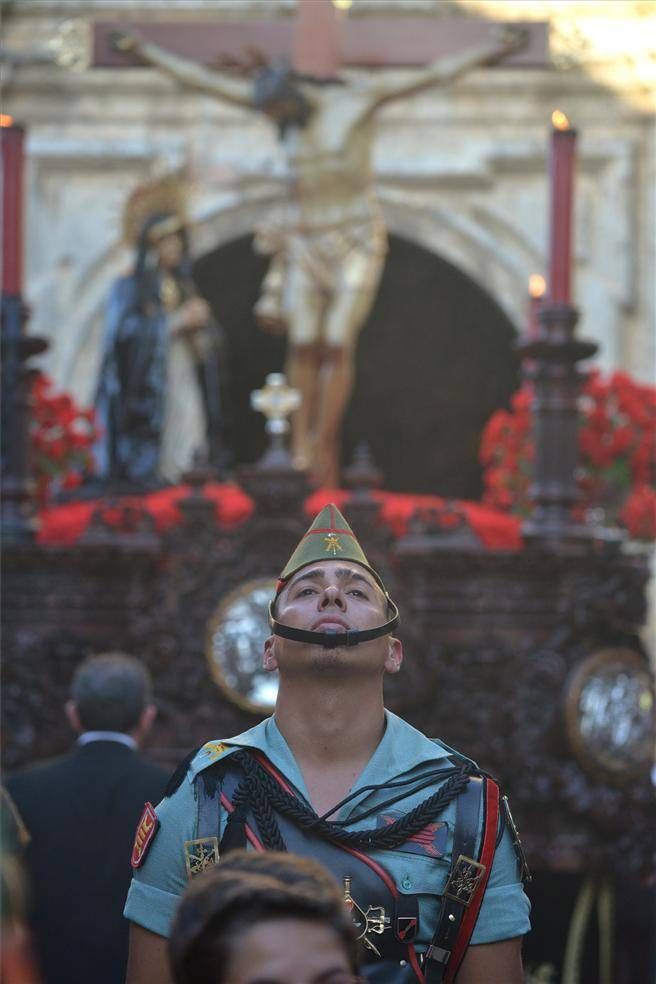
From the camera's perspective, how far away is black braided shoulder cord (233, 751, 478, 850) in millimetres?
2400

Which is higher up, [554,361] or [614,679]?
[554,361]

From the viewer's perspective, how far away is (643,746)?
213 inches

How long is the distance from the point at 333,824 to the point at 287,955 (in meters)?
0.69

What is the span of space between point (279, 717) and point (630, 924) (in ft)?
10.8

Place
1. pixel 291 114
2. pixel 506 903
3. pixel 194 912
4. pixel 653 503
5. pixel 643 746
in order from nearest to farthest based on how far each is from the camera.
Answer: pixel 194 912, pixel 506 903, pixel 643 746, pixel 653 503, pixel 291 114

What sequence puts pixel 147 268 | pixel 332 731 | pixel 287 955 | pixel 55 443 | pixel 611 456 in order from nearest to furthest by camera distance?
pixel 287 955 → pixel 332 731 → pixel 611 456 → pixel 55 443 → pixel 147 268

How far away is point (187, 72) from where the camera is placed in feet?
22.4

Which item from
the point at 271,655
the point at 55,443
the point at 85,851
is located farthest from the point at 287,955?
the point at 55,443

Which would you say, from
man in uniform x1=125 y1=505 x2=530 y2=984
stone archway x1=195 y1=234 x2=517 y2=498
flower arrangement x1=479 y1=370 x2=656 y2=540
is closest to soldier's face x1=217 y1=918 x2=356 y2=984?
man in uniform x1=125 y1=505 x2=530 y2=984

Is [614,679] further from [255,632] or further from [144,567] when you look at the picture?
[144,567]

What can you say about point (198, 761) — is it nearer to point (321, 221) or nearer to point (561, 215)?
point (561, 215)

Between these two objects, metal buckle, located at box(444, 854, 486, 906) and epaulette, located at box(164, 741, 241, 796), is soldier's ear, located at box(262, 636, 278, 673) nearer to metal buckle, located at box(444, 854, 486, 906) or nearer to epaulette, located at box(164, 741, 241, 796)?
epaulette, located at box(164, 741, 241, 796)

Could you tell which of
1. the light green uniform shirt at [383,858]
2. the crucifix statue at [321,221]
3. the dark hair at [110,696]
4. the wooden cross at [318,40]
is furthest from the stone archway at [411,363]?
the light green uniform shirt at [383,858]

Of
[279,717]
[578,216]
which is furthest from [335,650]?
[578,216]
